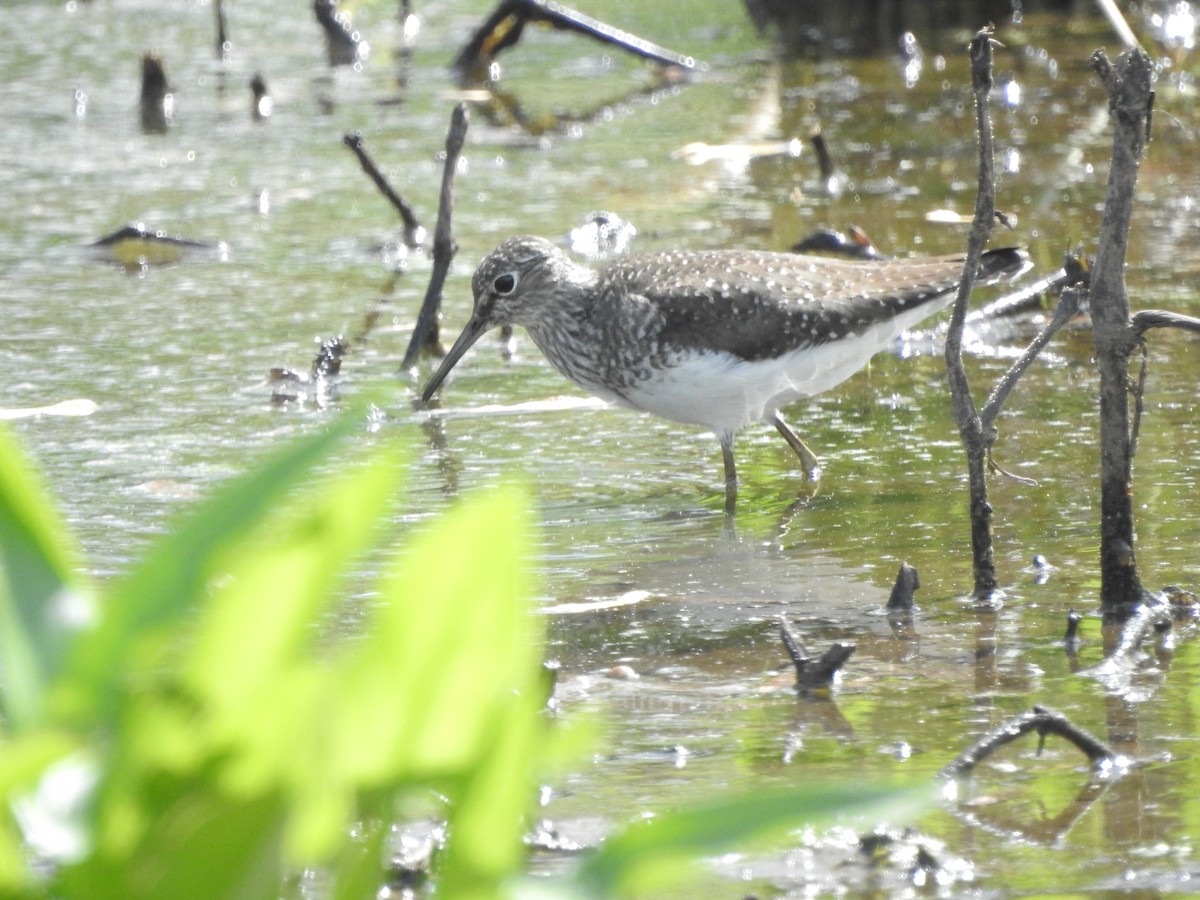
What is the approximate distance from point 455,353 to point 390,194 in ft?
6.49

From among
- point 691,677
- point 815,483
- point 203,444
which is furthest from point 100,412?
point 691,677

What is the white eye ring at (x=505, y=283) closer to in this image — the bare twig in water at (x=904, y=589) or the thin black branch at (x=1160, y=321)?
the bare twig in water at (x=904, y=589)

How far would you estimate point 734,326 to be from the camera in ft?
20.1

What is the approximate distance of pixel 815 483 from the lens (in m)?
6.05

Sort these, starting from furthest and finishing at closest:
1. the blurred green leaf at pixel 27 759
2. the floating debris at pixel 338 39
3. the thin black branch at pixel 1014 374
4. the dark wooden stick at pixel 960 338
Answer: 1. the floating debris at pixel 338 39
2. the thin black branch at pixel 1014 374
3. the dark wooden stick at pixel 960 338
4. the blurred green leaf at pixel 27 759

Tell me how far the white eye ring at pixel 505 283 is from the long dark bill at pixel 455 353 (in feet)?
0.55

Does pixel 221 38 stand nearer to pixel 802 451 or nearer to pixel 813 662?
pixel 802 451

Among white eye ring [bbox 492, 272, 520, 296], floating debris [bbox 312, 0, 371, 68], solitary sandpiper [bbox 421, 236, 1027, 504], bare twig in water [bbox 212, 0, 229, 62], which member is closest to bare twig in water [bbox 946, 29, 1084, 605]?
solitary sandpiper [bbox 421, 236, 1027, 504]

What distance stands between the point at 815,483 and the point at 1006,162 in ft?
17.3

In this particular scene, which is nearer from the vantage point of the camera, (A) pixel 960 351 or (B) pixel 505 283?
(A) pixel 960 351

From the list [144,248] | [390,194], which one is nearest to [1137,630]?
[390,194]

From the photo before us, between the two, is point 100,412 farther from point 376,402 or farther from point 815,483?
point 376,402

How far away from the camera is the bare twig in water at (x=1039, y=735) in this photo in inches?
129

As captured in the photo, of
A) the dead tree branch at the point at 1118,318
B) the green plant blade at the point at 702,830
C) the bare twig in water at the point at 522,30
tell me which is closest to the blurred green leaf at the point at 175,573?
the green plant blade at the point at 702,830
